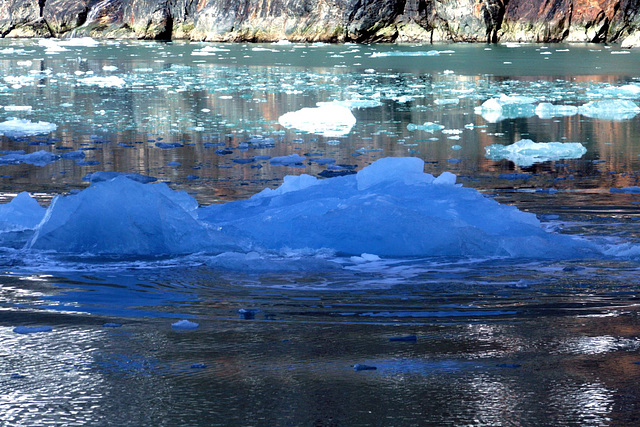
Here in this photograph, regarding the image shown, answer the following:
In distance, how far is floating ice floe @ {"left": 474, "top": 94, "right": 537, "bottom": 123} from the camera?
14383mm

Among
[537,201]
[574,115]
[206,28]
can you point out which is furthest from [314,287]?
[206,28]

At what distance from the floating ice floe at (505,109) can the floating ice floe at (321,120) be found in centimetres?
231

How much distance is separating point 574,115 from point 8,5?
54.0 meters

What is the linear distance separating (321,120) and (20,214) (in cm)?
722

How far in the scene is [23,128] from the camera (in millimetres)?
12406

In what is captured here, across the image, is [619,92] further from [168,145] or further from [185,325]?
[185,325]

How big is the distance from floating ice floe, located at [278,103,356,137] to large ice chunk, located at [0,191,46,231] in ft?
21.1

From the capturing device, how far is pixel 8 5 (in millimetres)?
61219

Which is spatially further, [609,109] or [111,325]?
[609,109]

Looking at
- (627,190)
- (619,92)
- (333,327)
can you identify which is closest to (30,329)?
(333,327)

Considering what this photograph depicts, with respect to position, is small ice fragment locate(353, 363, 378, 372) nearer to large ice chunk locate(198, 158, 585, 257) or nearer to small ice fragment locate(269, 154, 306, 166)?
large ice chunk locate(198, 158, 585, 257)

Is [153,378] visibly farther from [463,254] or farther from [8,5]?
[8,5]

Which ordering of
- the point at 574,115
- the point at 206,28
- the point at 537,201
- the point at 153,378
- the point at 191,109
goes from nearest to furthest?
1. the point at 153,378
2. the point at 537,201
3. the point at 574,115
4. the point at 191,109
5. the point at 206,28

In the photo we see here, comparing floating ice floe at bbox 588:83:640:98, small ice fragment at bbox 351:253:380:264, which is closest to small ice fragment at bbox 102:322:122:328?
small ice fragment at bbox 351:253:380:264
